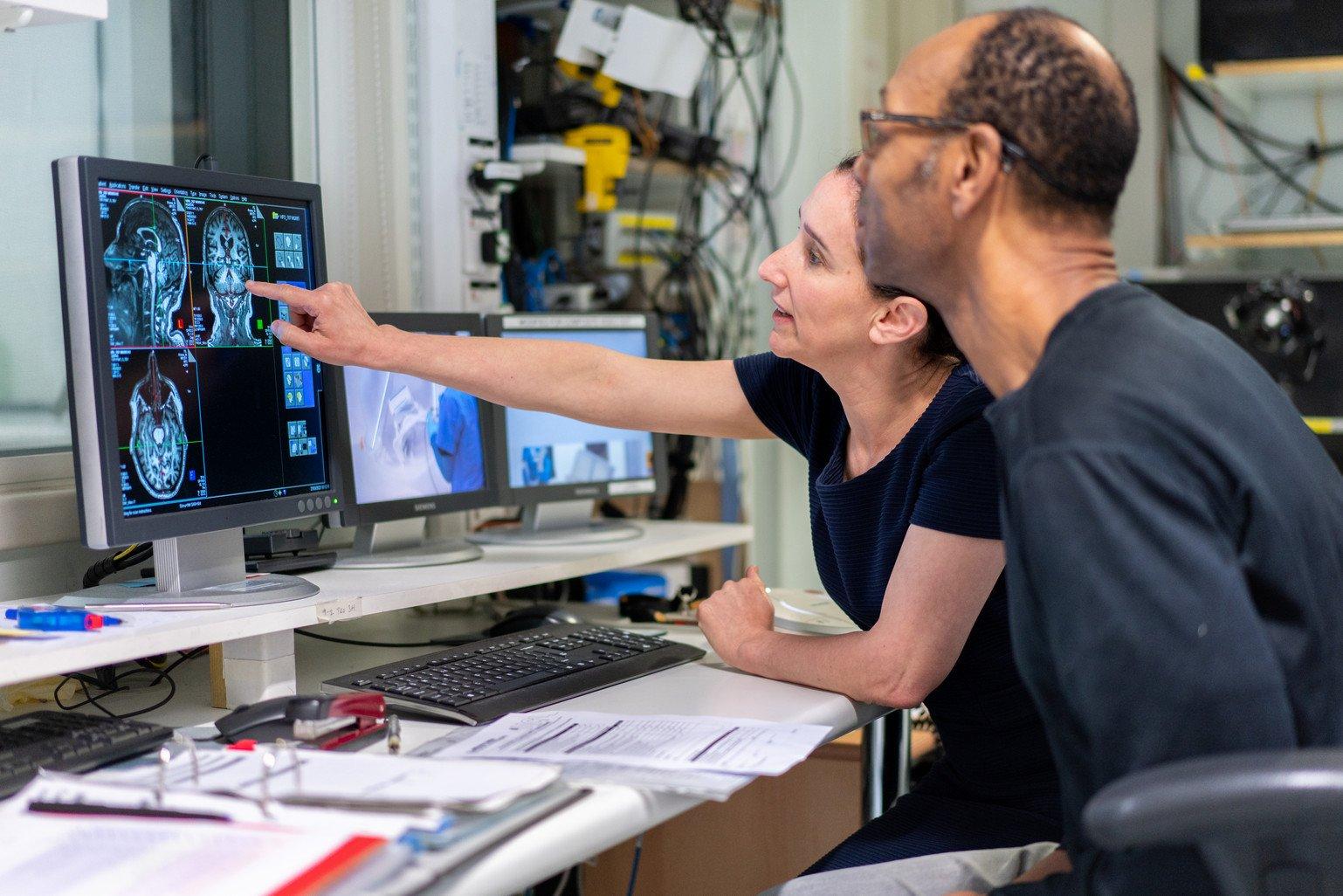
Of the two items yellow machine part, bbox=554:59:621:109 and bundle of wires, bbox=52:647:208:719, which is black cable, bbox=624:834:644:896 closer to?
bundle of wires, bbox=52:647:208:719

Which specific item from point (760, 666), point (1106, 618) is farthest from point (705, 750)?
point (1106, 618)

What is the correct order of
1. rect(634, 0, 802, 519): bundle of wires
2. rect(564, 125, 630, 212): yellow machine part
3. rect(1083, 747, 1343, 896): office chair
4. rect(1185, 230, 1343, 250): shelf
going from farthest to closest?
rect(1185, 230, 1343, 250): shelf < rect(634, 0, 802, 519): bundle of wires < rect(564, 125, 630, 212): yellow machine part < rect(1083, 747, 1343, 896): office chair

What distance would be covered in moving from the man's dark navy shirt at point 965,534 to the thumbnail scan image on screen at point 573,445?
2.00 feet

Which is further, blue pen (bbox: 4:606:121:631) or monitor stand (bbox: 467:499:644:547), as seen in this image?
monitor stand (bbox: 467:499:644:547)

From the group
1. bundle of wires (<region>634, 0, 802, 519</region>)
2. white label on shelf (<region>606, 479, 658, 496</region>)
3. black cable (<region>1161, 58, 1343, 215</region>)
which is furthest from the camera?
black cable (<region>1161, 58, 1343, 215</region>)

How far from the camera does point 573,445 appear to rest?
7.20 feet

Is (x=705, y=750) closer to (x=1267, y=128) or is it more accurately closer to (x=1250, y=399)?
(x=1250, y=399)

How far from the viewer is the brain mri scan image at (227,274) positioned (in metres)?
1.50

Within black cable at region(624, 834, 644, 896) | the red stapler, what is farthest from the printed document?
black cable at region(624, 834, 644, 896)

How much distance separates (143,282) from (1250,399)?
1058 mm

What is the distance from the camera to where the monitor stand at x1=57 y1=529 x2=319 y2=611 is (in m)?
1.46

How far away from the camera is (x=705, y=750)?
48.6 inches

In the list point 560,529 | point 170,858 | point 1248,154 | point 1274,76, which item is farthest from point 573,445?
point 1248,154

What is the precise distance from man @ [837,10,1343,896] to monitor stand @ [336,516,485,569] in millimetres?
920
